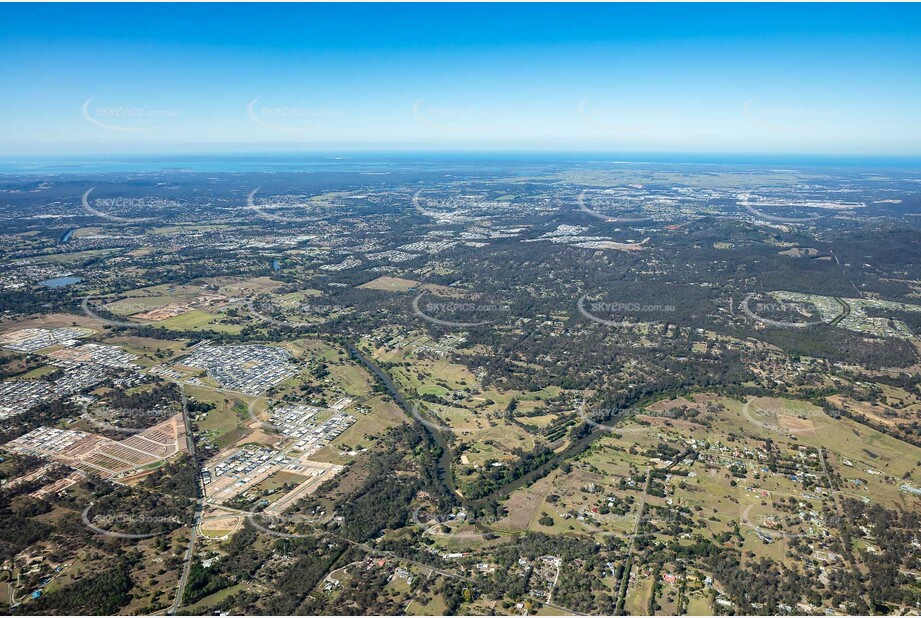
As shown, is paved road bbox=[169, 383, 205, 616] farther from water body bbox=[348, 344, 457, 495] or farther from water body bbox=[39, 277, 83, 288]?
water body bbox=[39, 277, 83, 288]

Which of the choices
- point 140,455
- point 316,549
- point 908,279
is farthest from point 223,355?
point 908,279

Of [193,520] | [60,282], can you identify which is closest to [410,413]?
[193,520]

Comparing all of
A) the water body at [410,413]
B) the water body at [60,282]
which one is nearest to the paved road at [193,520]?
the water body at [410,413]

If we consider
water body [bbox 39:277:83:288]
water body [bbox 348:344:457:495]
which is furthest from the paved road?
water body [bbox 39:277:83:288]

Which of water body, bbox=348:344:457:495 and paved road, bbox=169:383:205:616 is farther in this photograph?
water body, bbox=348:344:457:495

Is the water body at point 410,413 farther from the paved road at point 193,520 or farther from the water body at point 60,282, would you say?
the water body at point 60,282

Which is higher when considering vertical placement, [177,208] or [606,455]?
[177,208]

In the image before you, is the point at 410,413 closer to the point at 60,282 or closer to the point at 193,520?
the point at 193,520

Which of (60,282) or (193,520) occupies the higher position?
(60,282)

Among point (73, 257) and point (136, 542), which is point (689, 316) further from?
point (73, 257)
